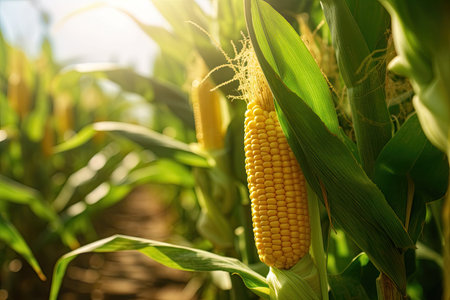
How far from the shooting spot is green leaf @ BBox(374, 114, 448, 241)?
569mm

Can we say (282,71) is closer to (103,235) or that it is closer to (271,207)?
(271,207)

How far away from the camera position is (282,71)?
0.59m

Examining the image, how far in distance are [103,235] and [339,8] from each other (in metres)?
3.33

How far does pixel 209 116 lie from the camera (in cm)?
110

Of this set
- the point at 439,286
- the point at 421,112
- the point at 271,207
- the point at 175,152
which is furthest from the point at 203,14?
the point at 439,286

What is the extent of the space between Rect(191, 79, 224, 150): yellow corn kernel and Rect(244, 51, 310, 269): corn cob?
462 mm

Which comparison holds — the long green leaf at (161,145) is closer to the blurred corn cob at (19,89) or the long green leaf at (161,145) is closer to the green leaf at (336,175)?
the green leaf at (336,175)

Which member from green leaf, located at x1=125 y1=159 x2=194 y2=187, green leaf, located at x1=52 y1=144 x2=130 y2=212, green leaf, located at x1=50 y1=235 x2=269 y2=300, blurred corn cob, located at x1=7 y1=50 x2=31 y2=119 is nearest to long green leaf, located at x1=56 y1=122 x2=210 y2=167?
green leaf, located at x1=125 y1=159 x2=194 y2=187

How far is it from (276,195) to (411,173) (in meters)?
0.22

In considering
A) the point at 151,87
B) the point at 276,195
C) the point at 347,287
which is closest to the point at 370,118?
the point at 276,195

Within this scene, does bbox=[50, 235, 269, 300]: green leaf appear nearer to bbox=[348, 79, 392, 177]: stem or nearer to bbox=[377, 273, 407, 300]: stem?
bbox=[377, 273, 407, 300]: stem

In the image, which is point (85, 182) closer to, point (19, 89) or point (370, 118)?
point (19, 89)

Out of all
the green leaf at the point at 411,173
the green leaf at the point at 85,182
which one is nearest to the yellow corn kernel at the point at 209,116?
the green leaf at the point at 411,173

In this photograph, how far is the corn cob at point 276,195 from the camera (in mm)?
617
